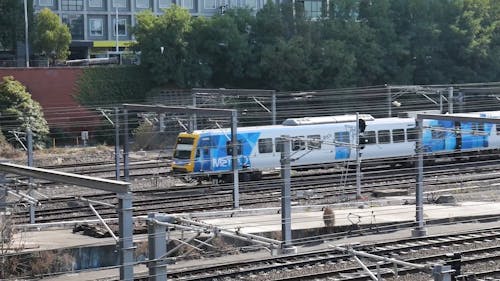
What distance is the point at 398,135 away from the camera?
1189 inches

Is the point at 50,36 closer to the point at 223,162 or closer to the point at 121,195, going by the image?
the point at 223,162

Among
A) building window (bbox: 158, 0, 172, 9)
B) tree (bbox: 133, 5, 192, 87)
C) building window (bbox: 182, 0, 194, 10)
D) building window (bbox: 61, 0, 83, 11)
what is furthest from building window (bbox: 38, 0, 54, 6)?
tree (bbox: 133, 5, 192, 87)

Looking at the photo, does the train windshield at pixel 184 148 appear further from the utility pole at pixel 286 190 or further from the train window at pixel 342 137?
the utility pole at pixel 286 190

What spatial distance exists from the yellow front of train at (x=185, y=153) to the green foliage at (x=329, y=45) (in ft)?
56.1

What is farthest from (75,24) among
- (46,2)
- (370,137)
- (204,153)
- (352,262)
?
(352,262)

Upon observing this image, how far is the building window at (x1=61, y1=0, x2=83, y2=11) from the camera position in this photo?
58281mm

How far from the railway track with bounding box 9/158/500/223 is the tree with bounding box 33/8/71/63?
27458mm

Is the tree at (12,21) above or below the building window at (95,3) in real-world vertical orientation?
below

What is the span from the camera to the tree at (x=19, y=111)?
1462 inches

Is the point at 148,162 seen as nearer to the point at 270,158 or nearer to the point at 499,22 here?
the point at 270,158

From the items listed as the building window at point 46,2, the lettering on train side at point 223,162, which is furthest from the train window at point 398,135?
the building window at point 46,2

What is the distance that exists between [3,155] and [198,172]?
10047 millimetres

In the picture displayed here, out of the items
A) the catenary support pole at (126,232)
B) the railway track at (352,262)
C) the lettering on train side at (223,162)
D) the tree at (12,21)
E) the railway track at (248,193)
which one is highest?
the tree at (12,21)

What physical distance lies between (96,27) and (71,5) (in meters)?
2.60
